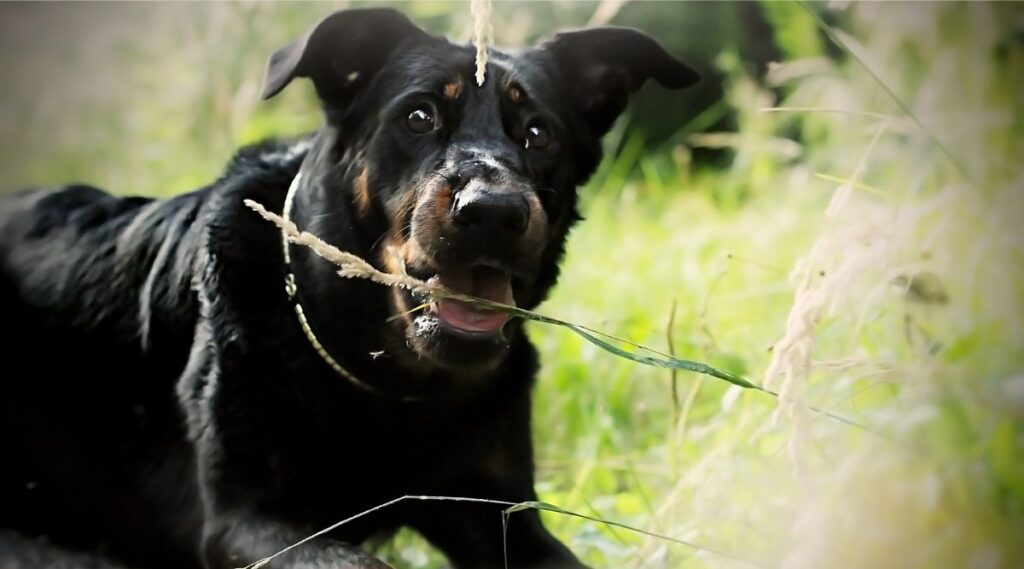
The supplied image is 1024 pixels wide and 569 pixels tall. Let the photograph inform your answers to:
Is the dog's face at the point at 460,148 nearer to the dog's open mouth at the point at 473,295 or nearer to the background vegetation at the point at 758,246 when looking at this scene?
the dog's open mouth at the point at 473,295

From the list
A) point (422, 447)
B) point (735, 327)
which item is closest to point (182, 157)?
point (735, 327)

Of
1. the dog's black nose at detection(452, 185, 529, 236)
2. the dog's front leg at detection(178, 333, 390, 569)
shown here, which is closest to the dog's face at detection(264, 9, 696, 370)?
the dog's black nose at detection(452, 185, 529, 236)

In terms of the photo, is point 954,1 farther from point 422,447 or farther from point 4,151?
point 4,151

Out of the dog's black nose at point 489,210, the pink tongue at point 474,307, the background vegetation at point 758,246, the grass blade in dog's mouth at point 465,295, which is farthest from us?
the pink tongue at point 474,307

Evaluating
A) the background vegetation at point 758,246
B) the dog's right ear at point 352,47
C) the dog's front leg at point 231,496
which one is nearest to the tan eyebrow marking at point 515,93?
the dog's right ear at point 352,47

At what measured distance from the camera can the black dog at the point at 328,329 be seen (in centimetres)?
254

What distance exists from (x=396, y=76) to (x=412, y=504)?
104 centimetres

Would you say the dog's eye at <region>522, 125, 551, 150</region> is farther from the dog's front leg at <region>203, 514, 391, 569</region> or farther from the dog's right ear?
the dog's front leg at <region>203, 514, 391, 569</region>

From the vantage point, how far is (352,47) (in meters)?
2.82

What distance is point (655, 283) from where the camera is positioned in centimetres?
466

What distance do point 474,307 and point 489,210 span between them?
25cm

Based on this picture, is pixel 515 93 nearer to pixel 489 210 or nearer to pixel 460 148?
pixel 460 148

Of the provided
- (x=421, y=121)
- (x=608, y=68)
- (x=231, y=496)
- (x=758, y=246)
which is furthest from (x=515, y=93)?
(x=758, y=246)

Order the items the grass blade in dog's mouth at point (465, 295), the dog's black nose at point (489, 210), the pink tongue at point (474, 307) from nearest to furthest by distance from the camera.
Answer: the grass blade in dog's mouth at point (465, 295) < the dog's black nose at point (489, 210) < the pink tongue at point (474, 307)
